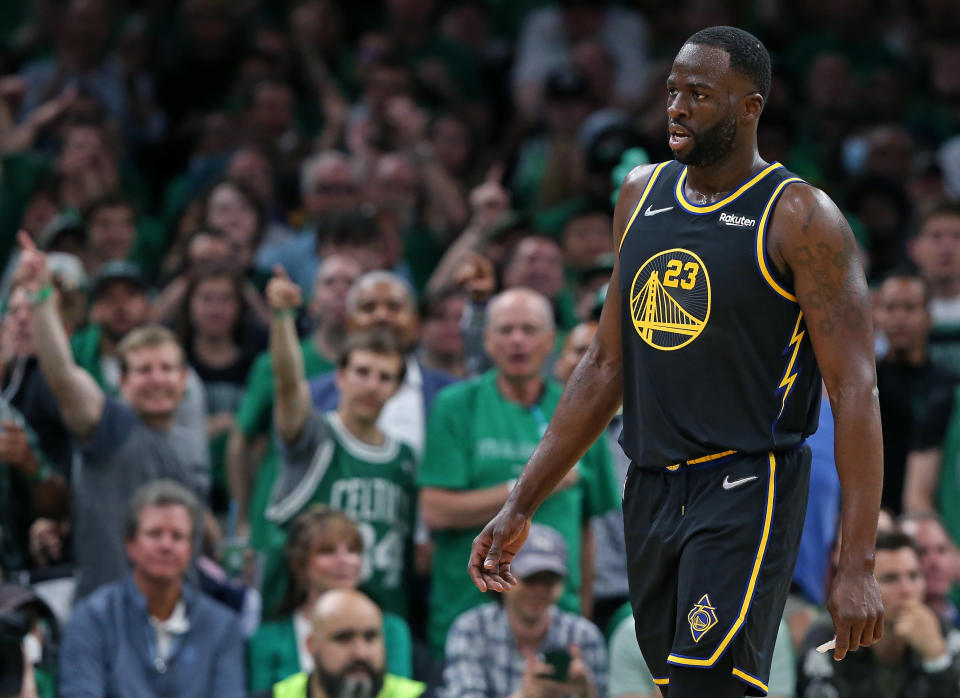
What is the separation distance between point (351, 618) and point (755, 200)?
10.6ft

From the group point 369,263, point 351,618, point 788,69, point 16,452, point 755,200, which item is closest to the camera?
point 755,200

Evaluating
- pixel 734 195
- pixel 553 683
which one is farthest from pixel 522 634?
pixel 734 195

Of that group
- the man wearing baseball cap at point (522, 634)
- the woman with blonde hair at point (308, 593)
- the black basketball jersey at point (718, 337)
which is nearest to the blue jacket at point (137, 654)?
the woman with blonde hair at point (308, 593)

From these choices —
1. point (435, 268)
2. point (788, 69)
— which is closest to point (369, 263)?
point (435, 268)

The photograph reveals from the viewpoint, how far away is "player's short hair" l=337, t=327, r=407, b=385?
7266mm

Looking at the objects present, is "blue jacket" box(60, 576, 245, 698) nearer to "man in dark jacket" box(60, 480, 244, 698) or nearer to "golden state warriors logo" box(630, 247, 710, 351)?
"man in dark jacket" box(60, 480, 244, 698)

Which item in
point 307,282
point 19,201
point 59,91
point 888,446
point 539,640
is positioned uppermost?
point 59,91

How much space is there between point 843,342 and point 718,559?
0.58 m

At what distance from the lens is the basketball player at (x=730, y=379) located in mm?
3682

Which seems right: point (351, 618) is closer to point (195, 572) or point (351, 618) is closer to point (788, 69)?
point (195, 572)

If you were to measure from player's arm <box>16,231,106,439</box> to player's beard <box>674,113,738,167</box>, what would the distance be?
12.5 ft

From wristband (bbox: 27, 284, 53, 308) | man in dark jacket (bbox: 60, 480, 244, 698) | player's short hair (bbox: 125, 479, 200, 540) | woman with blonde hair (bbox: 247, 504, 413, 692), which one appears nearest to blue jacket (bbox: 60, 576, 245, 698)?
man in dark jacket (bbox: 60, 480, 244, 698)

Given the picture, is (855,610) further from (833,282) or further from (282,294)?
(282,294)

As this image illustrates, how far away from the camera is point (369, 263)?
882cm
